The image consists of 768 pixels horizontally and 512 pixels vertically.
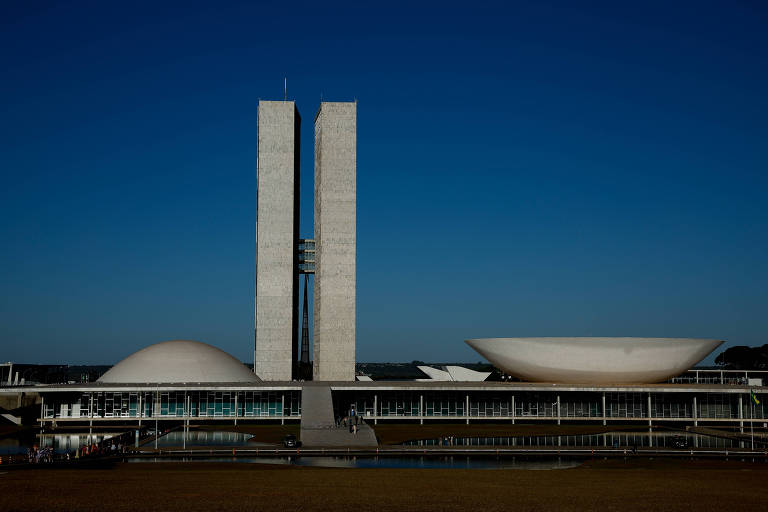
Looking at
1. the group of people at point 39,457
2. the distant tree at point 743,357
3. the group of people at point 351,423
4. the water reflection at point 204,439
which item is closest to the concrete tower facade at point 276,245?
the group of people at point 351,423

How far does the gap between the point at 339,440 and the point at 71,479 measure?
668 inches

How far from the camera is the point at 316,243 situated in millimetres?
77500

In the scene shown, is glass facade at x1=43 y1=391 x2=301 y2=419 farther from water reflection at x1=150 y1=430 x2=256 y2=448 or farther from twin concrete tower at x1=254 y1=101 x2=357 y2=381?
twin concrete tower at x1=254 y1=101 x2=357 y2=381

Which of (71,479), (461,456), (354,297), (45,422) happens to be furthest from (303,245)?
(71,479)

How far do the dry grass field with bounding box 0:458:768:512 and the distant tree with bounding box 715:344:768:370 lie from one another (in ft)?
351

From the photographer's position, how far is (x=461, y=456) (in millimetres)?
38562

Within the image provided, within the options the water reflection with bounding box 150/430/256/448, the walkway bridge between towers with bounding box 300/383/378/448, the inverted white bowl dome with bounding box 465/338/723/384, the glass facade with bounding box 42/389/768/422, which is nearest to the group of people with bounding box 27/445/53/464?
the water reflection with bounding box 150/430/256/448

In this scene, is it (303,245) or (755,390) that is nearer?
(755,390)

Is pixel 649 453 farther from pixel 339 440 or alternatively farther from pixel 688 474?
pixel 339 440

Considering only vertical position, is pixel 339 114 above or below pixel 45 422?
above

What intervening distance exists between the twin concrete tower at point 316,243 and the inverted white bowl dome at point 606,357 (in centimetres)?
1886

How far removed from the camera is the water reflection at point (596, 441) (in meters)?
43.6

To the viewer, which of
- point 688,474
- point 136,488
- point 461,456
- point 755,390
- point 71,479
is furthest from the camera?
point 755,390

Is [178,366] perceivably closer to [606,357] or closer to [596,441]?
[606,357]
